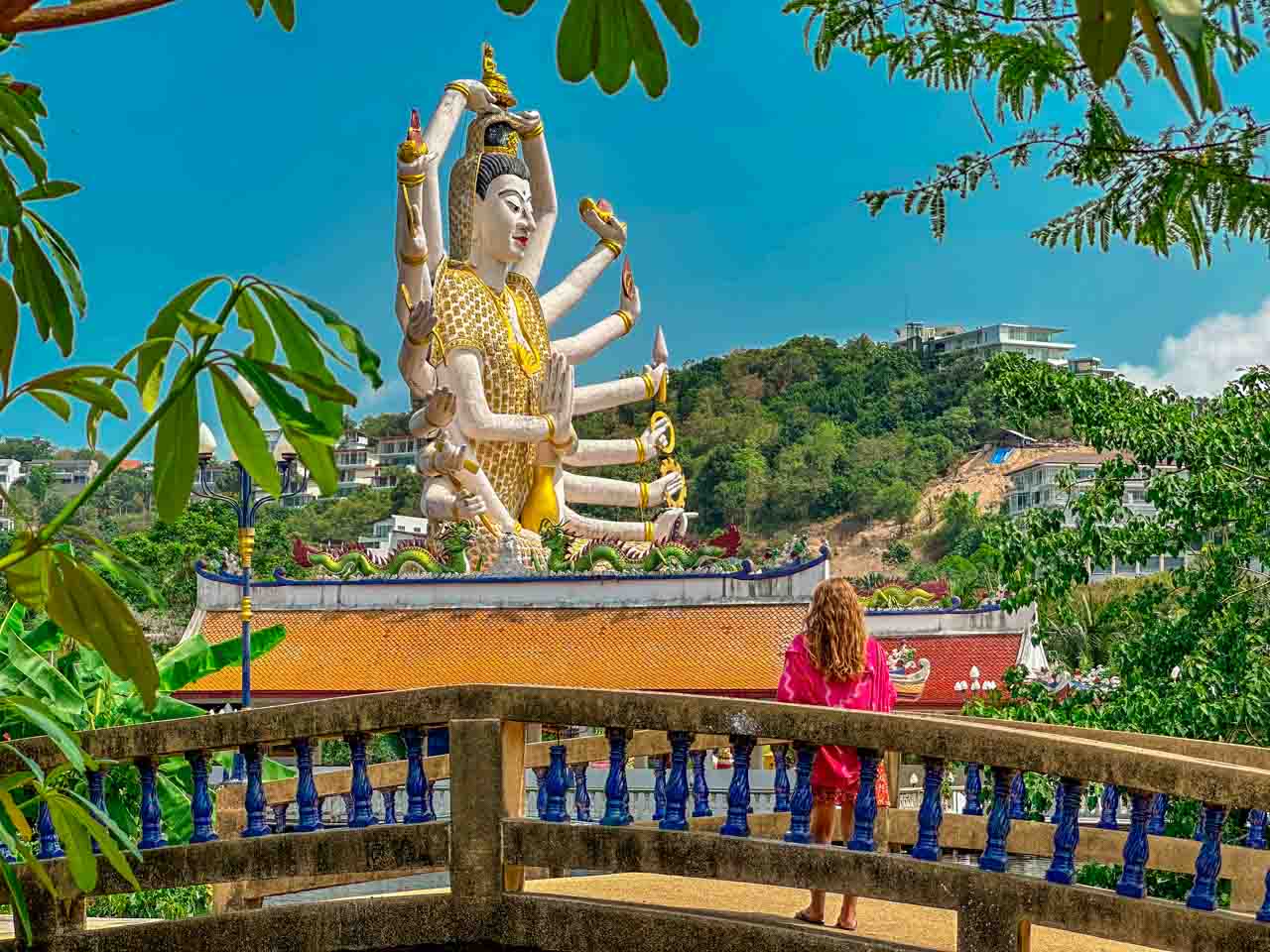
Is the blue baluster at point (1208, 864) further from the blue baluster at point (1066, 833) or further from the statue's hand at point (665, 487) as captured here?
the statue's hand at point (665, 487)

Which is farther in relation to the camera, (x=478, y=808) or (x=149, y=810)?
(x=149, y=810)

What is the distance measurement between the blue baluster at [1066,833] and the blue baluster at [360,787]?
2855 mm

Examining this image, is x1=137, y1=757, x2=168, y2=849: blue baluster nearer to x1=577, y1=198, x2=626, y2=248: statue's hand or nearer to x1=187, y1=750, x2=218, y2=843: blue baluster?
x1=187, y1=750, x2=218, y2=843: blue baluster

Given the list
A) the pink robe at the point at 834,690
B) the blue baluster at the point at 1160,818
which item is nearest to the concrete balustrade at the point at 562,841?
the pink robe at the point at 834,690

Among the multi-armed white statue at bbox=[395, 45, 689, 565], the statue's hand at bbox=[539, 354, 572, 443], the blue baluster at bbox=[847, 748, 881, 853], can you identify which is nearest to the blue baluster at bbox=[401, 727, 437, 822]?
the blue baluster at bbox=[847, 748, 881, 853]

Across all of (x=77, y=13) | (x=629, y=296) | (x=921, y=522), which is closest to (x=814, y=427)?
(x=921, y=522)

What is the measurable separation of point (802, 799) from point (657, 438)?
26.5 meters

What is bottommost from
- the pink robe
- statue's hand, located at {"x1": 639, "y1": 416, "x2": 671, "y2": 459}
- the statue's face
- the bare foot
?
the bare foot

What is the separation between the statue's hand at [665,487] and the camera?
33719 mm

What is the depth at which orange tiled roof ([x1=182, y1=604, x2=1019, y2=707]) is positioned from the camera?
1098 inches

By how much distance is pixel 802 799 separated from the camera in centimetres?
700

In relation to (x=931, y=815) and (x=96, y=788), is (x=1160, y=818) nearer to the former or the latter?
(x=931, y=815)

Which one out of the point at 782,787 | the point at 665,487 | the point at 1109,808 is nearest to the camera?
the point at 782,787

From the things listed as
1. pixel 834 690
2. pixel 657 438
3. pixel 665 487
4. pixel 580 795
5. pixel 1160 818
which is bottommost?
pixel 1160 818
